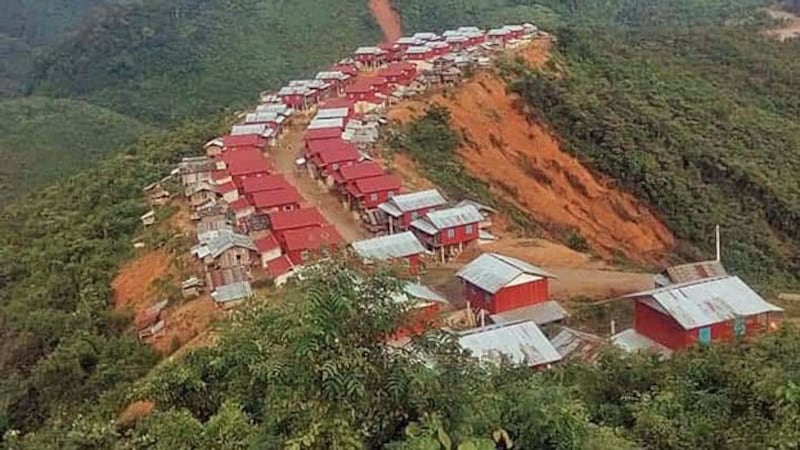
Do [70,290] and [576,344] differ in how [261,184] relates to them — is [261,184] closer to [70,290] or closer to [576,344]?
[70,290]

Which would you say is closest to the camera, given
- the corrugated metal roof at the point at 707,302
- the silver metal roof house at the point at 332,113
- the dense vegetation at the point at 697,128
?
the corrugated metal roof at the point at 707,302

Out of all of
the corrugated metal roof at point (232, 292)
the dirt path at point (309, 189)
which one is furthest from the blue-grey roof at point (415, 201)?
the corrugated metal roof at point (232, 292)

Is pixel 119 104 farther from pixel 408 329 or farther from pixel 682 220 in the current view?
pixel 408 329

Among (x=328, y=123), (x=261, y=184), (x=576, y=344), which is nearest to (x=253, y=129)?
(x=328, y=123)

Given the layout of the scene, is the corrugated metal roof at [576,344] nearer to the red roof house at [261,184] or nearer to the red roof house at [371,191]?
the red roof house at [371,191]

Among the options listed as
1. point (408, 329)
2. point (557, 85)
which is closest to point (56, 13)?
point (557, 85)

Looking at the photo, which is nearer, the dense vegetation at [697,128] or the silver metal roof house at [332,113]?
the dense vegetation at [697,128]
